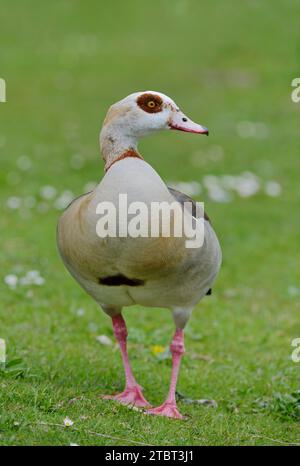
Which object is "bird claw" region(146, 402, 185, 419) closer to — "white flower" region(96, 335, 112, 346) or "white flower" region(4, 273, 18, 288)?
"white flower" region(96, 335, 112, 346)

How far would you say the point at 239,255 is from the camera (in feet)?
35.2

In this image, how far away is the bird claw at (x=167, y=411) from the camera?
5547mm

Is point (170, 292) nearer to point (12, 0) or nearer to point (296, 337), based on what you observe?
point (296, 337)

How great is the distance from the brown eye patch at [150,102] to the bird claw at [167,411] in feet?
6.45

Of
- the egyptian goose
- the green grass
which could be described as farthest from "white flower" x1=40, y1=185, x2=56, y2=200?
the egyptian goose

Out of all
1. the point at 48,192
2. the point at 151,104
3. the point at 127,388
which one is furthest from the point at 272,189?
the point at 151,104

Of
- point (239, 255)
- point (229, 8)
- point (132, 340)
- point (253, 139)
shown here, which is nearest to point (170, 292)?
point (132, 340)

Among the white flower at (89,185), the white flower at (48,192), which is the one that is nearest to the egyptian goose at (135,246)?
the white flower at (48,192)

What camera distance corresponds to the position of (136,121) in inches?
212

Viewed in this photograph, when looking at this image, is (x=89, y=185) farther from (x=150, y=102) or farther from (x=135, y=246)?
(x=135, y=246)

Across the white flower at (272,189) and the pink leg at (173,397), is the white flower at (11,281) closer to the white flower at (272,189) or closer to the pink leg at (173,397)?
the pink leg at (173,397)

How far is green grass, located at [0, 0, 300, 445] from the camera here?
5.44 meters

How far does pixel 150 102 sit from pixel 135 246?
1012 millimetres
